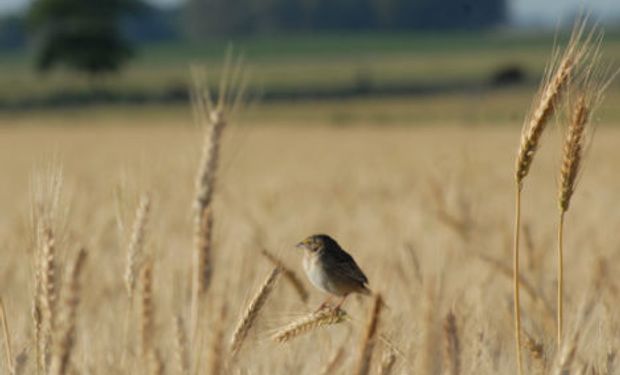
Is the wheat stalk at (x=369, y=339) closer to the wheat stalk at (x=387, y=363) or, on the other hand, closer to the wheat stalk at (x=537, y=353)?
the wheat stalk at (x=387, y=363)

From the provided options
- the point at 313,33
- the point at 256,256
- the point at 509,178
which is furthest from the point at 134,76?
the point at 256,256

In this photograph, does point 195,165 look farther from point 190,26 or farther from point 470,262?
point 190,26

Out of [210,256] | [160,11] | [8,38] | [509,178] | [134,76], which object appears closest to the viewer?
[210,256]

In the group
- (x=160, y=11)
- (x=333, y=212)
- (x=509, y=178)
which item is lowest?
(x=160, y=11)

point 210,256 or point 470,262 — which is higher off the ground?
point 210,256

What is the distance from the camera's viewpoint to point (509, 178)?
44.5 feet

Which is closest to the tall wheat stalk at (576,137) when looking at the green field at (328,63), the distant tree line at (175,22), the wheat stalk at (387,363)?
the wheat stalk at (387,363)

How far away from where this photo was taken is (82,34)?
7788cm

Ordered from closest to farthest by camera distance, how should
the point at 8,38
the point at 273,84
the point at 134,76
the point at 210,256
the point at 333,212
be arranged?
the point at 210,256, the point at 333,212, the point at 273,84, the point at 134,76, the point at 8,38

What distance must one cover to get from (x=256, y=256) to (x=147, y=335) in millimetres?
3288

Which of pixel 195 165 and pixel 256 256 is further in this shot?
pixel 256 256

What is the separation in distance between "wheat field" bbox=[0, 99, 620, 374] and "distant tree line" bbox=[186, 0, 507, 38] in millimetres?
93625

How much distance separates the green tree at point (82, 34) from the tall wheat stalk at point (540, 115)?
7198cm

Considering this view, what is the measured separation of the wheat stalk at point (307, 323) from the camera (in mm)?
2082
